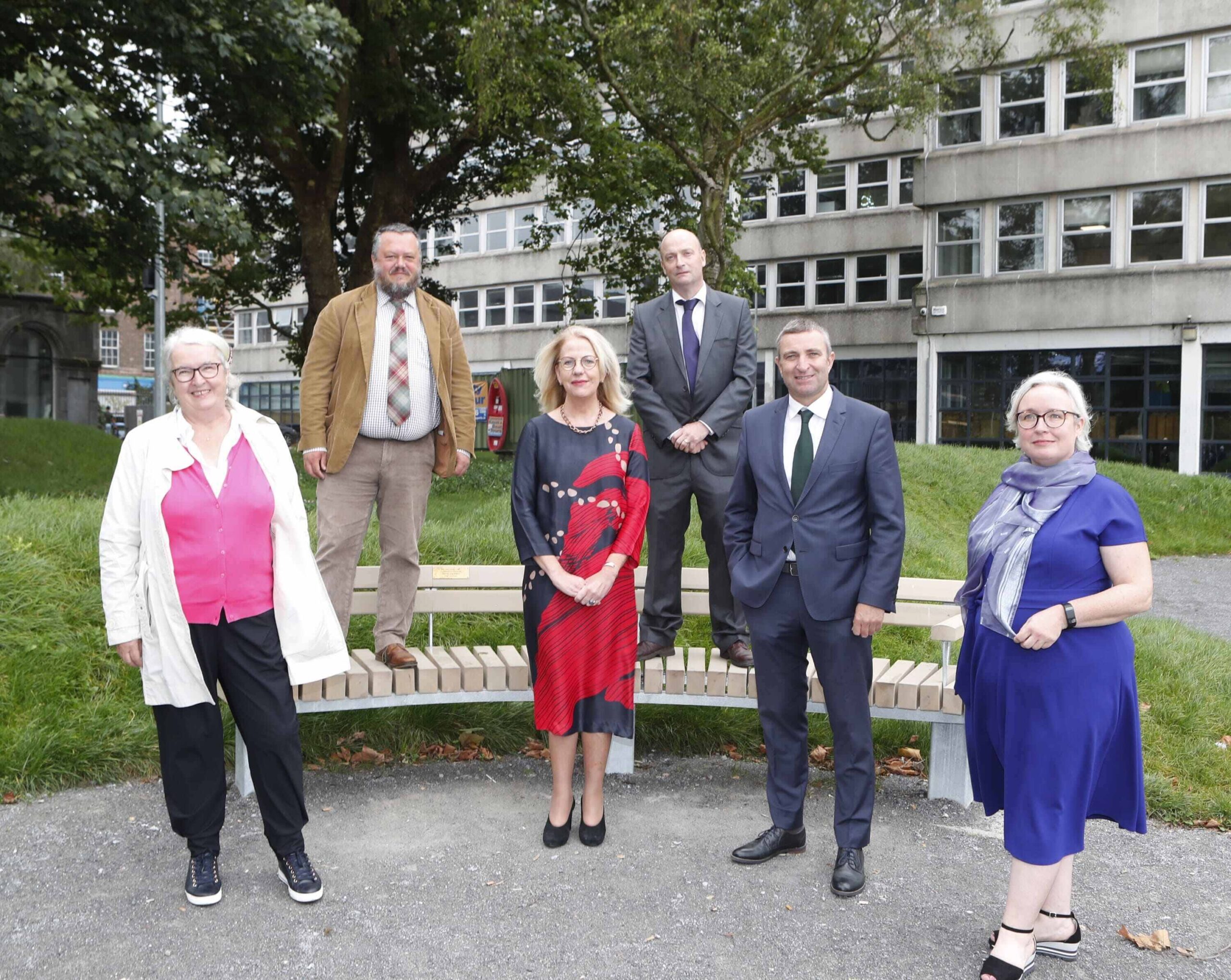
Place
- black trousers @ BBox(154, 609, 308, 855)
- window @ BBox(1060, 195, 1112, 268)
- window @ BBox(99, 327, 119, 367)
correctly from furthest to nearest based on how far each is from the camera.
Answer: window @ BBox(99, 327, 119, 367) < window @ BBox(1060, 195, 1112, 268) < black trousers @ BBox(154, 609, 308, 855)

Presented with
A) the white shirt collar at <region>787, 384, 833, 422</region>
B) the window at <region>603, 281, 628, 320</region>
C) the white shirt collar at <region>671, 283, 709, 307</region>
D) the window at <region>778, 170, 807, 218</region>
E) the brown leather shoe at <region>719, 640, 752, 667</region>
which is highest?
the window at <region>778, 170, 807, 218</region>

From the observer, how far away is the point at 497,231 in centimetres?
4559

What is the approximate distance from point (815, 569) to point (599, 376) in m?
1.15

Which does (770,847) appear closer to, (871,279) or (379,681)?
(379,681)

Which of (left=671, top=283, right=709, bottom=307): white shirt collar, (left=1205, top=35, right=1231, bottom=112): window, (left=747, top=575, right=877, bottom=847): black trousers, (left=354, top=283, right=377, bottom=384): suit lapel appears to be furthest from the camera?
(left=1205, top=35, right=1231, bottom=112): window

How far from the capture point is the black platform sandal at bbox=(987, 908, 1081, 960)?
362 cm

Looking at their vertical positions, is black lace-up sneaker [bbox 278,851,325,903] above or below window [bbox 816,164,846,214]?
below

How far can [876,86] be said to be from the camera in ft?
60.3

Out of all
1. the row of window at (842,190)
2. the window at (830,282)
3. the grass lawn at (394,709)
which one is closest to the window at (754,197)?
the row of window at (842,190)

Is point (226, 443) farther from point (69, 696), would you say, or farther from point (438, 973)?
point (69, 696)

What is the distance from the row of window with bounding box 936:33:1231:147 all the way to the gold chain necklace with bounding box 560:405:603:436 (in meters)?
23.3

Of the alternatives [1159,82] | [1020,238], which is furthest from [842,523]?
[1020,238]

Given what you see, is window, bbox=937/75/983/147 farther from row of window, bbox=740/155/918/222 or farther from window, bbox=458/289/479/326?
window, bbox=458/289/479/326

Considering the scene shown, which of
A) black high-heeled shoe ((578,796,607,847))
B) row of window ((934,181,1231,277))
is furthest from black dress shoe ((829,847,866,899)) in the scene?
row of window ((934,181,1231,277))
